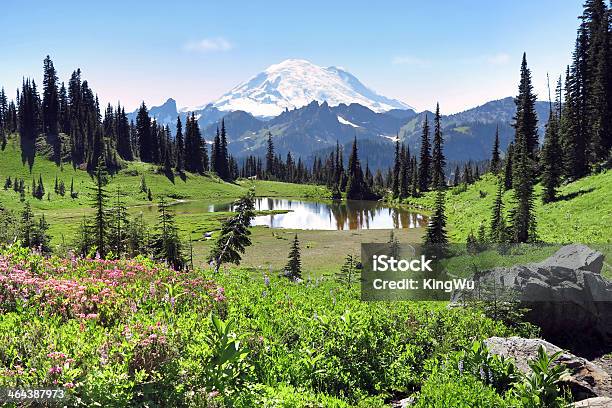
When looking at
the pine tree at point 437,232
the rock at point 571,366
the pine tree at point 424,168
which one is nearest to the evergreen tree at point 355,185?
the pine tree at point 424,168

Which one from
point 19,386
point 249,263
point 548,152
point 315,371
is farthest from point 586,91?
point 19,386

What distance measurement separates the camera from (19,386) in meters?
5.10

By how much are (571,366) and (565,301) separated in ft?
19.2

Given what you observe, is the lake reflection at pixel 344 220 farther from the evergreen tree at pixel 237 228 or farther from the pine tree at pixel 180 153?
the pine tree at pixel 180 153

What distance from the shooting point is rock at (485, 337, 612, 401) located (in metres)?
8.79

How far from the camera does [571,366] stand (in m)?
9.36

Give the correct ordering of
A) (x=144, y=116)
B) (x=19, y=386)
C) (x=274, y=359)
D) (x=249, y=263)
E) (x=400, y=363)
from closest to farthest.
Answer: (x=19, y=386)
(x=274, y=359)
(x=400, y=363)
(x=249, y=263)
(x=144, y=116)

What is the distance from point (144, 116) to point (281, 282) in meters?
154

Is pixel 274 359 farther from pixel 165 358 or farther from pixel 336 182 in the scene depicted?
pixel 336 182

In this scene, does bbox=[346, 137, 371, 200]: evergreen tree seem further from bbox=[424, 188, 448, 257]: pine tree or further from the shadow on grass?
bbox=[424, 188, 448, 257]: pine tree

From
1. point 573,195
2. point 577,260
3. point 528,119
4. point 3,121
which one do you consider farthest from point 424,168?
point 3,121

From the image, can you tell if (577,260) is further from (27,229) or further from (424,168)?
(424,168)

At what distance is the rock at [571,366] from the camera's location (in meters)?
8.79

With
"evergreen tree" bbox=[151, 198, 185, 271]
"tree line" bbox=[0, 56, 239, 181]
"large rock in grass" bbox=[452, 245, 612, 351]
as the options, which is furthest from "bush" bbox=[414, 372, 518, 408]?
"tree line" bbox=[0, 56, 239, 181]
